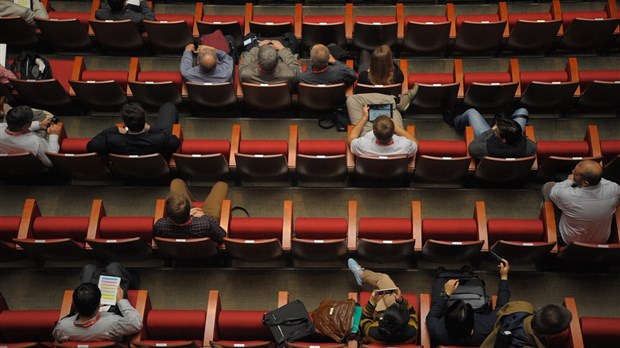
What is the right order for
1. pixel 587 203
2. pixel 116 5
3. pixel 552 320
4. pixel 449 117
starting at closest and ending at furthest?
pixel 552 320 → pixel 587 203 → pixel 449 117 → pixel 116 5

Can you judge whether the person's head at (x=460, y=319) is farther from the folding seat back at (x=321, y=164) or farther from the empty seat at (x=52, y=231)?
the empty seat at (x=52, y=231)

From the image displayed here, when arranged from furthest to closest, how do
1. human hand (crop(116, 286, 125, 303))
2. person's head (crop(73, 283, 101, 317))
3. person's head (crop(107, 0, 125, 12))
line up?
person's head (crop(107, 0, 125, 12)) → human hand (crop(116, 286, 125, 303)) → person's head (crop(73, 283, 101, 317))

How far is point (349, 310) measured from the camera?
126cm

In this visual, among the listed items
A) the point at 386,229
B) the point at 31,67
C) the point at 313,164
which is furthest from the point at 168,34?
the point at 386,229

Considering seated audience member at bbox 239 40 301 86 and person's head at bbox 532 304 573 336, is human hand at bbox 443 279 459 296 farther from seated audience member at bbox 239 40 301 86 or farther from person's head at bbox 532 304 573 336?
seated audience member at bbox 239 40 301 86

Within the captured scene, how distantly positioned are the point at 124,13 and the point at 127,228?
2.16ft

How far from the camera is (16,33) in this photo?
5.74ft

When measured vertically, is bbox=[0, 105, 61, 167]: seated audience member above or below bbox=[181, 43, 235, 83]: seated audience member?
below

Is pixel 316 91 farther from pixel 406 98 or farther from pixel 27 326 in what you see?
pixel 27 326

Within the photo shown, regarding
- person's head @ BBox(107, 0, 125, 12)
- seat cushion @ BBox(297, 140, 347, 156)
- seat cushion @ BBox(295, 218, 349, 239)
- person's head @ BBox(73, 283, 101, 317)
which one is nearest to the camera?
person's head @ BBox(73, 283, 101, 317)

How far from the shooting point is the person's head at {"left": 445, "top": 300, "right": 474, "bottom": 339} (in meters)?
1.16

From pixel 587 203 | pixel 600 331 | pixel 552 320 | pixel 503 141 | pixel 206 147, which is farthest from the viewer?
pixel 206 147

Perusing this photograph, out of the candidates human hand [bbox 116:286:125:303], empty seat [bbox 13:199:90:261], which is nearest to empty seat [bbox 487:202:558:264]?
human hand [bbox 116:286:125:303]

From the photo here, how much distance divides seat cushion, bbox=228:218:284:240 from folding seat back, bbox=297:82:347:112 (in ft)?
1.11
